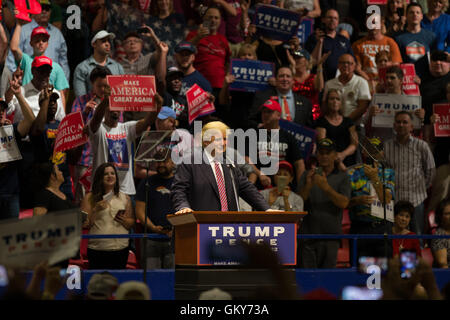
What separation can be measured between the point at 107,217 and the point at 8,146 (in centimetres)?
135

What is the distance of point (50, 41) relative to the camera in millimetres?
11305

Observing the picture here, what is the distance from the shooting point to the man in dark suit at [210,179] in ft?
23.7

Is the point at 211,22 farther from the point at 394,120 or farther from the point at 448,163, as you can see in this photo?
the point at 448,163

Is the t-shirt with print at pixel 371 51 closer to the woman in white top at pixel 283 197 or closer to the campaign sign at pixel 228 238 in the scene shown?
the woman in white top at pixel 283 197

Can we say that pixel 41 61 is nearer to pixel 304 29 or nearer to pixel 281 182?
pixel 281 182

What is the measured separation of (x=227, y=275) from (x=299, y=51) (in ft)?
20.8

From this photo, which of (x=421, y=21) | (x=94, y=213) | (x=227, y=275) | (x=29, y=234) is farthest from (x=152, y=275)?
(x=421, y=21)

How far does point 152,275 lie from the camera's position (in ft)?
26.7

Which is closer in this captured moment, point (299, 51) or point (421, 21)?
point (299, 51)

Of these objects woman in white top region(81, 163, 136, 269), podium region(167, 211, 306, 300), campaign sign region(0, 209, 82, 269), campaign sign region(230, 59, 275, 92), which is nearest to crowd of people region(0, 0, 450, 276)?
woman in white top region(81, 163, 136, 269)

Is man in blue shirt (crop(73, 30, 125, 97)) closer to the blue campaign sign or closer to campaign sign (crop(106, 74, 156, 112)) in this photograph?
campaign sign (crop(106, 74, 156, 112))

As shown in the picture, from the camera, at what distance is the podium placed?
626 cm

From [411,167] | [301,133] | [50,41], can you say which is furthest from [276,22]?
[50,41]

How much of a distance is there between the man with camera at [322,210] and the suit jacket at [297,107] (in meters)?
1.70
